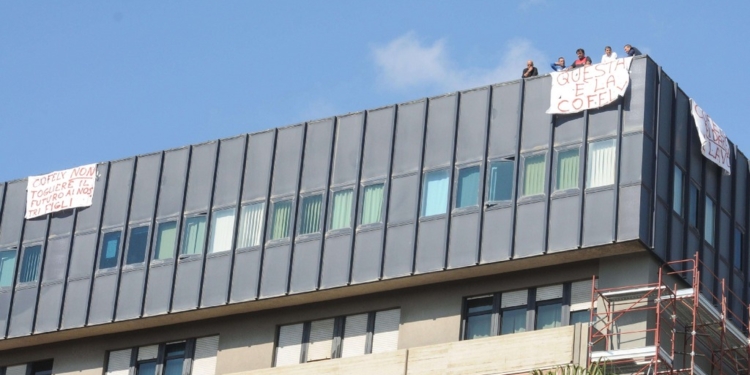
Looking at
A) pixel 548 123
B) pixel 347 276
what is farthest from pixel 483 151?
pixel 347 276

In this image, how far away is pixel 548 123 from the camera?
5228 cm

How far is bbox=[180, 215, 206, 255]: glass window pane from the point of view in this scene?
57406mm

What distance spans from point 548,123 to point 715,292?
6724 millimetres

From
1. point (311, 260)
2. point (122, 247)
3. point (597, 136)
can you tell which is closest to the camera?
point (597, 136)

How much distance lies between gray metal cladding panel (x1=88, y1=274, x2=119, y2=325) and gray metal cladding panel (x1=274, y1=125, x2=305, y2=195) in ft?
20.1

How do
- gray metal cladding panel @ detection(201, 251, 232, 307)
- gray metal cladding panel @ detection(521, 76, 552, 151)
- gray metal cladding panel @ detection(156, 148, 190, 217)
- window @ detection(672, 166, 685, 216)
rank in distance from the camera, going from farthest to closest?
gray metal cladding panel @ detection(156, 148, 190, 217) → gray metal cladding panel @ detection(201, 251, 232, 307) → gray metal cladding panel @ detection(521, 76, 552, 151) → window @ detection(672, 166, 685, 216)

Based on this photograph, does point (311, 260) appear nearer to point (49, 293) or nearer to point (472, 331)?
point (472, 331)

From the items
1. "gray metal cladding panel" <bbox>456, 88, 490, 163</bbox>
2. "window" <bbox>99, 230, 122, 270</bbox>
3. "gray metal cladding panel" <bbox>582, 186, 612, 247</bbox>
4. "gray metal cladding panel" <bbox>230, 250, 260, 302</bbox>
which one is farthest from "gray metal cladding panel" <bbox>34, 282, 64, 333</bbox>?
"gray metal cladding panel" <bbox>582, 186, 612, 247</bbox>

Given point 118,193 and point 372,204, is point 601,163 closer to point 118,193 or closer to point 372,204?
point 372,204

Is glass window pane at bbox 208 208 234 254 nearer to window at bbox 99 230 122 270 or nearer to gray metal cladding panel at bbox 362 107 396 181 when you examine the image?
window at bbox 99 230 122 270

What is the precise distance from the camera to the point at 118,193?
196ft

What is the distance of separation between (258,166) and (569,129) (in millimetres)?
10266

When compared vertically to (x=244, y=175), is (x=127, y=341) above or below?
below

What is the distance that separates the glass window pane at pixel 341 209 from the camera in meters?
54.9
